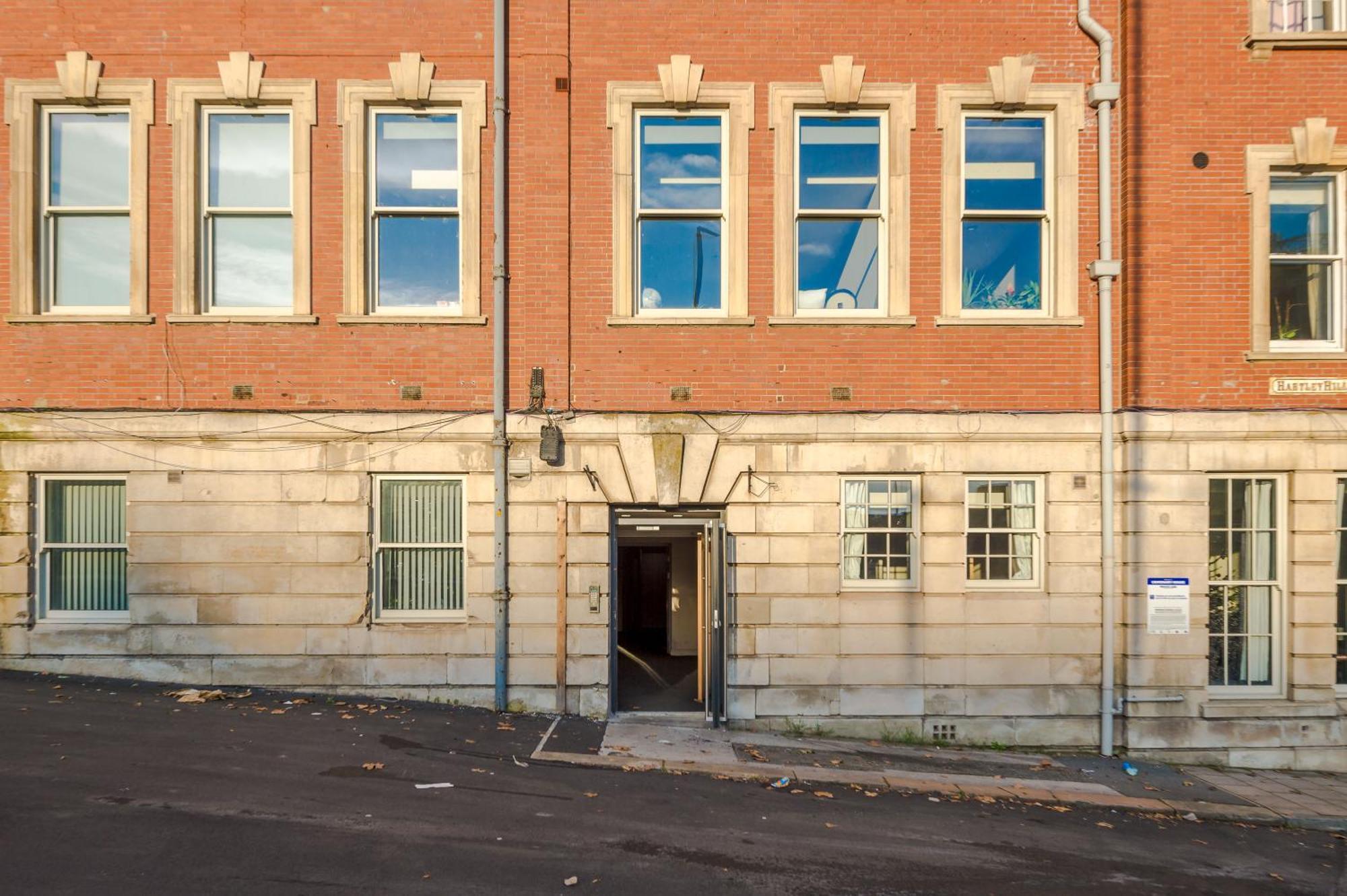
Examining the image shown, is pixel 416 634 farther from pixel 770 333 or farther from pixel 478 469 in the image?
pixel 770 333

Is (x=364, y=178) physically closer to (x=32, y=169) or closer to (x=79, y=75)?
(x=79, y=75)

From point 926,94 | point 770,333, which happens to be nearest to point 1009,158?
point 926,94

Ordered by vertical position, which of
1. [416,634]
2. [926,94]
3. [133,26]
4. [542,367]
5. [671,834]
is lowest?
[671,834]

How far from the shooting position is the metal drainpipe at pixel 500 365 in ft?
31.2

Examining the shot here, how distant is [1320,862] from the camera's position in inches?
277

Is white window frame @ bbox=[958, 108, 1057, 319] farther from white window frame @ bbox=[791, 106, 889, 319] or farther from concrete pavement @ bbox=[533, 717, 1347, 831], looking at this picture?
concrete pavement @ bbox=[533, 717, 1347, 831]

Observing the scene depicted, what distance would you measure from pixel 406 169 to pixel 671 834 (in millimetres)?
Result: 7876

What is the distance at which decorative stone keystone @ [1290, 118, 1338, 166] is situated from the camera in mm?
9742

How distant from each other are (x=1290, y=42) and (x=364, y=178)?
36.0 feet

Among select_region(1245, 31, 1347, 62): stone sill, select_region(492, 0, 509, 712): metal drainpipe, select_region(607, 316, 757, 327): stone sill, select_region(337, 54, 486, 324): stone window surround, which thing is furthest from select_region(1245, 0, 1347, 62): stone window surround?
select_region(337, 54, 486, 324): stone window surround

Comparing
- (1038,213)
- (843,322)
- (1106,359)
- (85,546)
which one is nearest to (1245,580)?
(1106,359)

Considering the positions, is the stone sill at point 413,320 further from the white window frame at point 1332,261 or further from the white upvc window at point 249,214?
the white window frame at point 1332,261

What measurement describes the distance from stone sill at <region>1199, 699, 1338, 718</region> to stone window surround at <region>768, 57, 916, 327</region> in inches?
221

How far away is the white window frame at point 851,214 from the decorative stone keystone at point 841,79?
0.21 m
